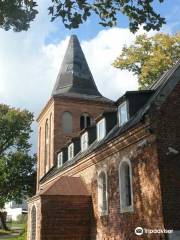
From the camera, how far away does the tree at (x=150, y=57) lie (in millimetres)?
25844

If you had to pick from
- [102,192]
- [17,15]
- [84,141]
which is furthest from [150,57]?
[17,15]

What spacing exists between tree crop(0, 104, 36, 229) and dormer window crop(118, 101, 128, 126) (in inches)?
1097

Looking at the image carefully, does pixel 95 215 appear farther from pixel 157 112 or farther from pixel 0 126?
pixel 0 126

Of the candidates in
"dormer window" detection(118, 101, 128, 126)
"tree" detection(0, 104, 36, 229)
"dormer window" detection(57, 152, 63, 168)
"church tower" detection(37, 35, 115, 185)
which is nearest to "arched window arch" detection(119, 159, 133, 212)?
"dormer window" detection(118, 101, 128, 126)

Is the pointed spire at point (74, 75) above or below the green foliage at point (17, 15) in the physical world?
above

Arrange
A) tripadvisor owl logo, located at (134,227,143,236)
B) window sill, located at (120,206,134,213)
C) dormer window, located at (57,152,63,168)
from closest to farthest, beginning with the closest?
1. tripadvisor owl logo, located at (134,227,143,236)
2. window sill, located at (120,206,134,213)
3. dormer window, located at (57,152,63,168)

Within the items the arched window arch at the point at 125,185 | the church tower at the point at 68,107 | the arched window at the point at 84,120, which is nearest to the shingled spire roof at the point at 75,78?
the church tower at the point at 68,107

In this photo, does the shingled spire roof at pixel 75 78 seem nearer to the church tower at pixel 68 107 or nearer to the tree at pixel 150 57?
the church tower at pixel 68 107

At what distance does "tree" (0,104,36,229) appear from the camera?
141 feet

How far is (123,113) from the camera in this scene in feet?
54.8

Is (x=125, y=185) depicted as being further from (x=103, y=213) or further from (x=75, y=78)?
(x=75, y=78)

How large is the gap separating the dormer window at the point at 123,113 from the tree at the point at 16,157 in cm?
2786

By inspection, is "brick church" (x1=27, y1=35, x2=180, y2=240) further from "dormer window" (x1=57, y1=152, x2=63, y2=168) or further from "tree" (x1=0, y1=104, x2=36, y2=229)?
"tree" (x1=0, y1=104, x2=36, y2=229)

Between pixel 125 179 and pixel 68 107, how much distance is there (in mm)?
17545
